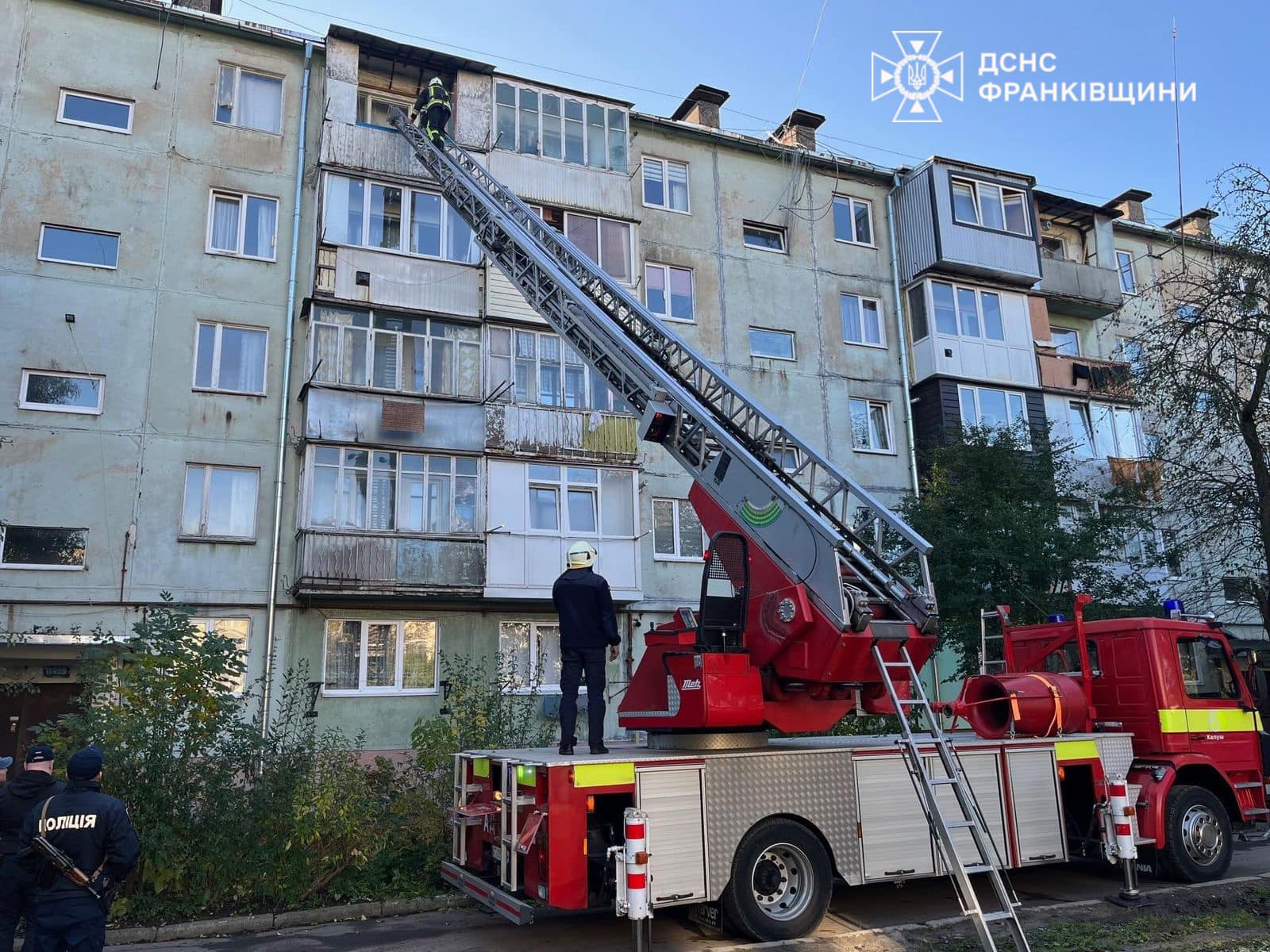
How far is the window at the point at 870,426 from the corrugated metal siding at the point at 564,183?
7.88 metres

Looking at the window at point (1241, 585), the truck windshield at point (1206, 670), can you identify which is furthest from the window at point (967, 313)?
the truck windshield at point (1206, 670)

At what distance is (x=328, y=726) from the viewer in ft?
61.2

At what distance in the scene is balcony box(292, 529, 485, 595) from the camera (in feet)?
59.8

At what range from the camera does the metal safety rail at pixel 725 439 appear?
29.5 ft

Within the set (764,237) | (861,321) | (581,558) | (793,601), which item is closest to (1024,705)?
(793,601)

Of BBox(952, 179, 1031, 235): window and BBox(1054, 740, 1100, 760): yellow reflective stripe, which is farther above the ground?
BBox(952, 179, 1031, 235): window

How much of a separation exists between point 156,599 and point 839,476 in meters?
13.6

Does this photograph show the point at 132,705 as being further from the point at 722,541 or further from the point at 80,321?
the point at 80,321

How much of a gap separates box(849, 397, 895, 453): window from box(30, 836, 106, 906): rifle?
2141 centimetres

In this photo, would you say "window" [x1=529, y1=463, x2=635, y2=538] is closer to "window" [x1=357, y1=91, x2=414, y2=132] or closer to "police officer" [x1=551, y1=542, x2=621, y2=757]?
"window" [x1=357, y1=91, x2=414, y2=132]

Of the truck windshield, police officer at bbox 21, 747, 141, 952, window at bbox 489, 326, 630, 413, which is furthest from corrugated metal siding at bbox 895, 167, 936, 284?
police officer at bbox 21, 747, 141, 952

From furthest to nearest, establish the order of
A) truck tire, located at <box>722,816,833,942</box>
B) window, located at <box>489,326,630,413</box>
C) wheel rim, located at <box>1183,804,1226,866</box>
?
window, located at <box>489,326,630,413</box>
wheel rim, located at <box>1183,804,1226,866</box>
truck tire, located at <box>722,816,833,942</box>

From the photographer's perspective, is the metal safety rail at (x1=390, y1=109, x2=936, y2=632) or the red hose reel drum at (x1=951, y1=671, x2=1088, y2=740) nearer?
the metal safety rail at (x1=390, y1=109, x2=936, y2=632)

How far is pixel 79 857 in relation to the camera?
20.4ft
